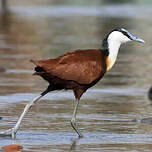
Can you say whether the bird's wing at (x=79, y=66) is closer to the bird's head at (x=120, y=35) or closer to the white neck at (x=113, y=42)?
the white neck at (x=113, y=42)

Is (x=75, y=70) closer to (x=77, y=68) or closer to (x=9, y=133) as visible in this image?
(x=77, y=68)

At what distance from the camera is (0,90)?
46.9ft

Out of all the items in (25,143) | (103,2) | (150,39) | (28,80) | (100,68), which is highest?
(100,68)

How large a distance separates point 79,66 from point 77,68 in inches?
2.1

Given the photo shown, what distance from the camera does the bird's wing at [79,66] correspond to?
992cm

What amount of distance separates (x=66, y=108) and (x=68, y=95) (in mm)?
1642

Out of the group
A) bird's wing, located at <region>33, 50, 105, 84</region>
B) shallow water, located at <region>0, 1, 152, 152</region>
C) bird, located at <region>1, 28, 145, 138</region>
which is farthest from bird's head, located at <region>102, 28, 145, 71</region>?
shallow water, located at <region>0, 1, 152, 152</region>

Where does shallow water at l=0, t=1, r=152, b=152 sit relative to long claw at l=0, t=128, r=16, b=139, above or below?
below

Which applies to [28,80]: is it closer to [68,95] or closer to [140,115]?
[68,95]

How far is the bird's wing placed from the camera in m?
9.92

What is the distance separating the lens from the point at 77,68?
10.1 meters

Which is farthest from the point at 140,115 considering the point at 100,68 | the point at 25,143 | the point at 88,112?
the point at 25,143

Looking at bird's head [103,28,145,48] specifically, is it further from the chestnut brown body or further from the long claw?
the long claw

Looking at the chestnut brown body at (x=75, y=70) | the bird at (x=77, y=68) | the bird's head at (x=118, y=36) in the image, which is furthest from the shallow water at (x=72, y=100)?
the bird's head at (x=118, y=36)
